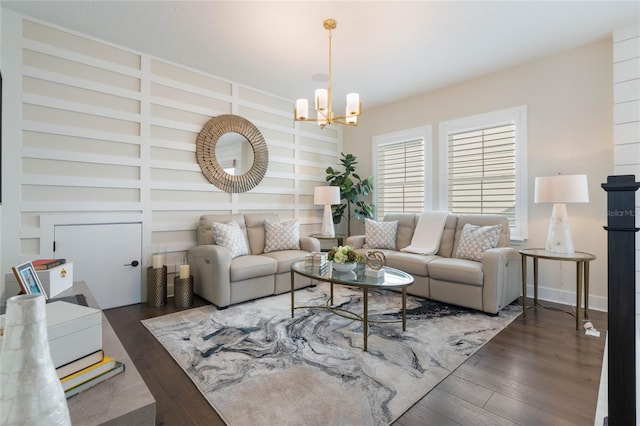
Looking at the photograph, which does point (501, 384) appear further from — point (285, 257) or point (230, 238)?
point (230, 238)

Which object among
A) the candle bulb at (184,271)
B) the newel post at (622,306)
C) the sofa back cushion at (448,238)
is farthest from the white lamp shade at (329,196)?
the newel post at (622,306)

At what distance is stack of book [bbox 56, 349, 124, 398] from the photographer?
94 centimetres

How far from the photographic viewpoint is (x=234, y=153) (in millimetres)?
4203

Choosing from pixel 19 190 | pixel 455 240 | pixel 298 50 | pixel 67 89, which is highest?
pixel 298 50

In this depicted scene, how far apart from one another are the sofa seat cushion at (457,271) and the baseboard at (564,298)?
3.37 ft

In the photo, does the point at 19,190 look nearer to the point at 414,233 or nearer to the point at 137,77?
the point at 137,77

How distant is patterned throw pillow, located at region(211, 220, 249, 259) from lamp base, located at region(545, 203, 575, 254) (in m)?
3.25

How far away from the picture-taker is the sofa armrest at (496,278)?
2.91 m

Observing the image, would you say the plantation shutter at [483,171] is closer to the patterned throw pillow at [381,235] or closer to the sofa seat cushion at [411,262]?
the patterned throw pillow at [381,235]

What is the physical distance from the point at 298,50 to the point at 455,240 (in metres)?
2.88

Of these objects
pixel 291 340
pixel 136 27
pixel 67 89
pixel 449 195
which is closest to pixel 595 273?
pixel 449 195

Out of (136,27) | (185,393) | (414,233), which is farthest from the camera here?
(414,233)

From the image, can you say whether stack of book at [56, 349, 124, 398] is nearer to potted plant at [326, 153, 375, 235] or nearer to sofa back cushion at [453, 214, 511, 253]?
sofa back cushion at [453, 214, 511, 253]

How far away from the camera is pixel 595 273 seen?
3213 millimetres
